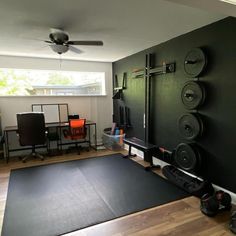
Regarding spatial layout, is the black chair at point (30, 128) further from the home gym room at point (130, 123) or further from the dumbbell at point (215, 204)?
the dumbbell at point (215, 204)

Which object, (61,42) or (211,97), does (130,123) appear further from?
(61,42)

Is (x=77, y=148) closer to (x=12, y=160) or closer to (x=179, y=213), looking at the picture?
(x=12, y=160)

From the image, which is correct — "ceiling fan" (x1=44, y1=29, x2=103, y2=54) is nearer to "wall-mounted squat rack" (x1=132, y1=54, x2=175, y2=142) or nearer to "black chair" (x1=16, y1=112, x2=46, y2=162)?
"wall-mounted squat rack" (x1=132, y1=54, x2=175, y2=142)

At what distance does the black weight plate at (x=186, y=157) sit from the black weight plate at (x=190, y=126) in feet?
0.55

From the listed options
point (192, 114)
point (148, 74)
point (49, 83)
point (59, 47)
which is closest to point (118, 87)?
point (148, 74)

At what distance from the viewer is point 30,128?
411cm

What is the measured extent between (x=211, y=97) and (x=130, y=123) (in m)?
2.42

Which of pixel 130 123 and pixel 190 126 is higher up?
pixel 190 126

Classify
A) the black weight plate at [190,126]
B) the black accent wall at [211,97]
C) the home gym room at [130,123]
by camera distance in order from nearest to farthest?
the home gym room at [130,123] → the black accent wall at [211,97] → the black weight plate at [190,126]

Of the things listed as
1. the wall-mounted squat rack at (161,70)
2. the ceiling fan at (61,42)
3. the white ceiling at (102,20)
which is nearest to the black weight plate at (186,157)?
the wall-mounted squat rack at (161,70)

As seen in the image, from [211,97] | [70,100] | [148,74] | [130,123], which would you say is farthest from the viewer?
[70,100]

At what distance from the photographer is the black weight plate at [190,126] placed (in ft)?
9.28

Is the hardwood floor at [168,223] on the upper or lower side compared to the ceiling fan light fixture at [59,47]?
lower

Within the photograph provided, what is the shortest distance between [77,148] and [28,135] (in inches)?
50.1
